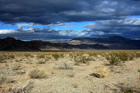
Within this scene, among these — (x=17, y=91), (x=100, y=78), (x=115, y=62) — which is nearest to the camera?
(x=17, y=91)

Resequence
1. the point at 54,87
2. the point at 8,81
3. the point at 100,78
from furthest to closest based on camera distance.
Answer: the point at 100,78 < the point at 8,81 < the point at 54,87

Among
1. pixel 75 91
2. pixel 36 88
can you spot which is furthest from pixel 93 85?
pixel 36 88

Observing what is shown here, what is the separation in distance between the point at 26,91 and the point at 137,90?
5804mm

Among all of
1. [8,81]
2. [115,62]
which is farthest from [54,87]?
[115,62]

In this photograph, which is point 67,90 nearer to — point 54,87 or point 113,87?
point 54,87

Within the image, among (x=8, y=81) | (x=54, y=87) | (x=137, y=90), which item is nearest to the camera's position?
(x=137, y=90)

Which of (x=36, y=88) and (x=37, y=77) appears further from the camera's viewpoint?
(x=37, y=77)

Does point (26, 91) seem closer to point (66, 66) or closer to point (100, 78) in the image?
point (100, 78)

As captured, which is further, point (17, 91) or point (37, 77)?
point (37, 77)

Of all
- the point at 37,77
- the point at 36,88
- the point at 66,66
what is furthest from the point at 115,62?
the point at 36,88

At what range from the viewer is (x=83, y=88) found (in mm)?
7574

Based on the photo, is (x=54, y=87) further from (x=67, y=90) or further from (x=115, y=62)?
(x=115, y=62)

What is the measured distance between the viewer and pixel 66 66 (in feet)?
45.6

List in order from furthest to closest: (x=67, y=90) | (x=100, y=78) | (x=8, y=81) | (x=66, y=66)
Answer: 1. (x=66, y=66)
2. (x=100, y=78)
3. (x=8, y=81)
4. (x=67, y=90)
